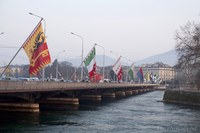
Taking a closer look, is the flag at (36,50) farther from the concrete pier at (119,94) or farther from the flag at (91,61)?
the concrete pier at (119,94)

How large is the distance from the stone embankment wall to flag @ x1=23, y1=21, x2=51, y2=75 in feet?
139

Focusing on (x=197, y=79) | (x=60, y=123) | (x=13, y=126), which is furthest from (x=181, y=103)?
(x=13, y=126)

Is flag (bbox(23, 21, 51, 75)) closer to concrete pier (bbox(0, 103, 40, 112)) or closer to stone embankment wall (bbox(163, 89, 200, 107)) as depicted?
concrete pier (bbox(0, 103, 40, 112))

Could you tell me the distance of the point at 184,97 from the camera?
8694cm

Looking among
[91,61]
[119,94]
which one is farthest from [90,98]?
[119,94]

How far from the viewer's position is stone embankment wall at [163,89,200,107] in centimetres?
8171

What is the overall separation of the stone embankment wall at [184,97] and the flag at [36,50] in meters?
42.3

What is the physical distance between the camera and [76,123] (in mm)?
46188

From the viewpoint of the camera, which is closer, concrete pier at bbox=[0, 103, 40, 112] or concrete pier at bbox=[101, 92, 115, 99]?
concrete pier at bbox=[0, 103, 40, 112]

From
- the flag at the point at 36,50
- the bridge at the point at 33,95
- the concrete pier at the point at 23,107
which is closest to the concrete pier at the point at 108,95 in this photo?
the bridge at the point at 33,95

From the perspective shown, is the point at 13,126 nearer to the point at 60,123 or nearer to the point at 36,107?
the point at 60,123

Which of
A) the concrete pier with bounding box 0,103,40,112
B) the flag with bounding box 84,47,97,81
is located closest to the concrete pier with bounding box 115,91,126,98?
the flag with bounding box 84,47,97,81

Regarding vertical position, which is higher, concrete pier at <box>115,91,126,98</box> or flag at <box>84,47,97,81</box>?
flag at <box>84,47,97,81</box>

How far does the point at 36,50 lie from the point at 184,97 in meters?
48.0
